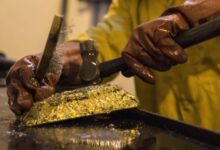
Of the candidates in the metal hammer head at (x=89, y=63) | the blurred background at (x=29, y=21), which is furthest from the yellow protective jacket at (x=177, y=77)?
the blurred background at (x=29, y=21)

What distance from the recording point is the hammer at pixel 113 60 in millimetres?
642

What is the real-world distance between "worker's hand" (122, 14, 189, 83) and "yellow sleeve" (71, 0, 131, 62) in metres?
0.28

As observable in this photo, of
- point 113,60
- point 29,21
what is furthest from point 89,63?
point 29,21

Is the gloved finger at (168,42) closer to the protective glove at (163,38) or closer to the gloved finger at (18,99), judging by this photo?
the protective glove at (163,38)

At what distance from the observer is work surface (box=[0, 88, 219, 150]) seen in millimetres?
523

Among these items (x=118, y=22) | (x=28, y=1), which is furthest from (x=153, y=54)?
(x=28, y=1)

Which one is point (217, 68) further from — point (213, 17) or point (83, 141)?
point (83, 141)

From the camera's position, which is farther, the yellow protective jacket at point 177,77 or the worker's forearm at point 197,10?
the yellow protective jacket at point 177,77

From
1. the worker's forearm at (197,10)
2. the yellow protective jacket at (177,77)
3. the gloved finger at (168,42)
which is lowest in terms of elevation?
the yellow protective jacket at (177,77)

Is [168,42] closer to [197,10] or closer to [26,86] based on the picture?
[197,10]

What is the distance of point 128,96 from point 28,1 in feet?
3.94

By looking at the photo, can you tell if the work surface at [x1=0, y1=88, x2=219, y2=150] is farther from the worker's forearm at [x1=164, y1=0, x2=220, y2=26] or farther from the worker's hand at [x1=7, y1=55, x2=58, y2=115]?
the worker's forearm at [x1=164, y1=0, x2=220, y2=26]

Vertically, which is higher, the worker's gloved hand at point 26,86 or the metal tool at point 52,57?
the metal tool at point 52,57

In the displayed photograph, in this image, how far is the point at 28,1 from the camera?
5.82 ft
